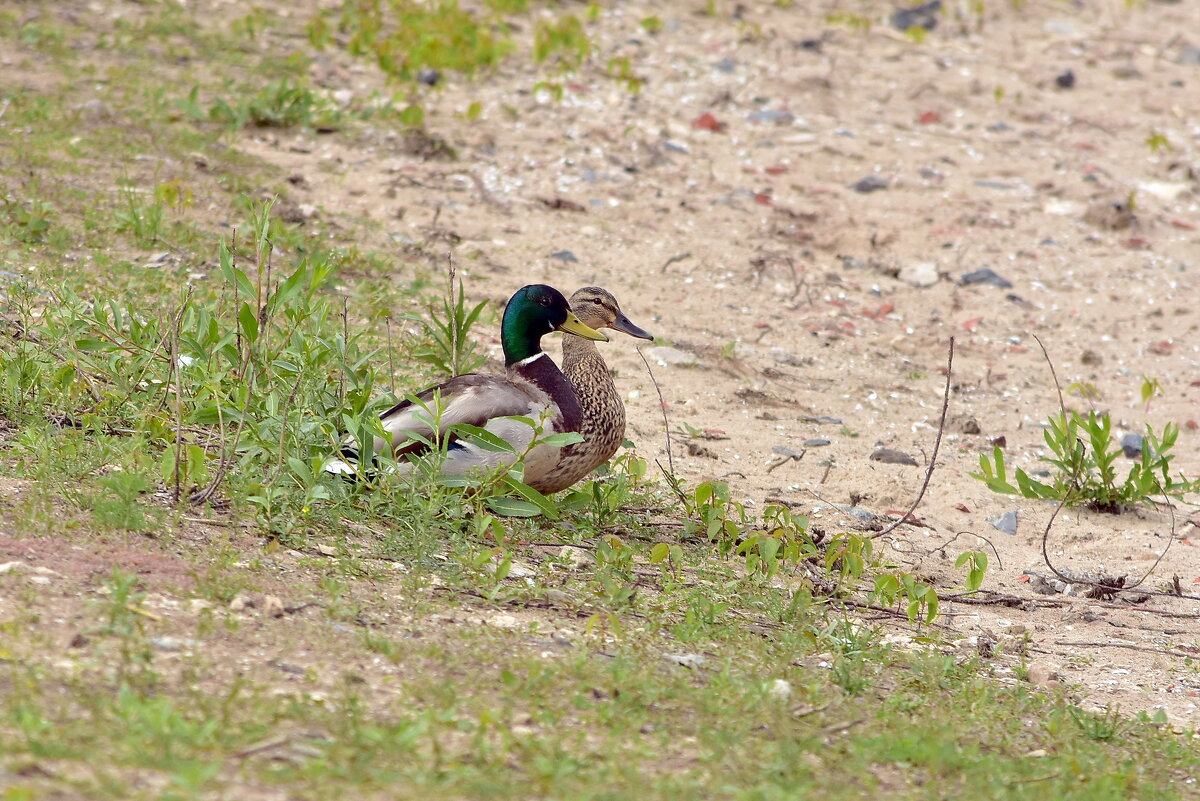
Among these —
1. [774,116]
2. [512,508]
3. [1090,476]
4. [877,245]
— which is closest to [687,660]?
[512,508]

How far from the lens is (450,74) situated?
9.37m

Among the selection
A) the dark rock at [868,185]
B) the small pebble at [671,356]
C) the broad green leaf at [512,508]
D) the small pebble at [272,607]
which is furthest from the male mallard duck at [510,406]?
the dark rock at [868,185]

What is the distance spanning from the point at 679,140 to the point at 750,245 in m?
1.39

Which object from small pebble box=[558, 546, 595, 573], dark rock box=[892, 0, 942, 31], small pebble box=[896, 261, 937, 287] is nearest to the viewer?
small pebble box=[558, 546, 595, 573]

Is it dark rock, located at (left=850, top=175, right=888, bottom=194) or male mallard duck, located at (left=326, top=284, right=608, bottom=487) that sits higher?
dark rock, located at (left=850, top=175, right=888, bottom=194)

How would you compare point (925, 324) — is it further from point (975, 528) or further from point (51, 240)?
point (51, 240)

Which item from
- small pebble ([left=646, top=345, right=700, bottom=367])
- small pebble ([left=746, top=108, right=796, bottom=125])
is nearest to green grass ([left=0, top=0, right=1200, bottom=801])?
small pebble ([left=646, top=345, right=700, bottom=367])

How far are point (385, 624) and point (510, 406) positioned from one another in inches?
44.6

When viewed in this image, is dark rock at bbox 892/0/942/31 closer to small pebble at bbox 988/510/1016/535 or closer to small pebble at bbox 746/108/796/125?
small pebble at bbox 746/108/796/125

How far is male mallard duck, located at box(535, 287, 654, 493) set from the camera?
4660 millimetres

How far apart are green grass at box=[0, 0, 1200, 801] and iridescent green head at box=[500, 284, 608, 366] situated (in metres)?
0.38

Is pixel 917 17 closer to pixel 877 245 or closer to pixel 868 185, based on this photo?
pixel 868 185

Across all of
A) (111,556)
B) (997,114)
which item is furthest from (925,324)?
(111,556)

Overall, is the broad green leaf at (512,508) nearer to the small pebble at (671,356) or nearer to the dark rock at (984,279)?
the small pebble at (671,356)
